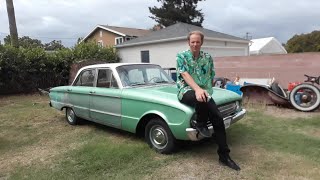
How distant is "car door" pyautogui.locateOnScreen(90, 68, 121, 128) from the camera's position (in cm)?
554

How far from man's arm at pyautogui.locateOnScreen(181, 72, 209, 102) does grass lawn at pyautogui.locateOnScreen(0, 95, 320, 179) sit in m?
1.04

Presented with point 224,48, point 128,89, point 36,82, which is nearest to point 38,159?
point 128,89

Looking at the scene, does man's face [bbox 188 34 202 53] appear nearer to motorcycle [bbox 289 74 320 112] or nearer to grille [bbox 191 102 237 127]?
grille [bbox 191 102 237 127]

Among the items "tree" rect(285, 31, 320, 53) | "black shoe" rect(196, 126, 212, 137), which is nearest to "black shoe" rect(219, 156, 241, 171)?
"black shoe" rect(196, 126, 212, 137)

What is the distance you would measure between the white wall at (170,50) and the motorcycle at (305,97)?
→ 9.90 metres

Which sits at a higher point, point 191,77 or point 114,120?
point 191,77

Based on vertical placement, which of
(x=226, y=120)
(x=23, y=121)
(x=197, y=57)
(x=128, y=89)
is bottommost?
(x=23, y=121)

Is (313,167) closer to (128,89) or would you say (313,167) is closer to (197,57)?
(197,57)

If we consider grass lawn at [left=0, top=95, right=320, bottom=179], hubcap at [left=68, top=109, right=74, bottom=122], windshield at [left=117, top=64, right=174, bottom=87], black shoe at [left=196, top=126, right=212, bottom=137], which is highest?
windshield at [left=117, top=64, right=174, bottom=87]

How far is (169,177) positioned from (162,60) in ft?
51.7

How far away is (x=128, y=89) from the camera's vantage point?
5418mm

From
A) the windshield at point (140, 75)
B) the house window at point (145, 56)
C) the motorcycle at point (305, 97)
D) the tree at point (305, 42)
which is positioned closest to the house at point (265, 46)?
the tree at point (305, 42)

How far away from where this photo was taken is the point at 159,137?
494cm

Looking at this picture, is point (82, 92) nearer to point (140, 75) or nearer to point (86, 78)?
Result: point (86, 78)
